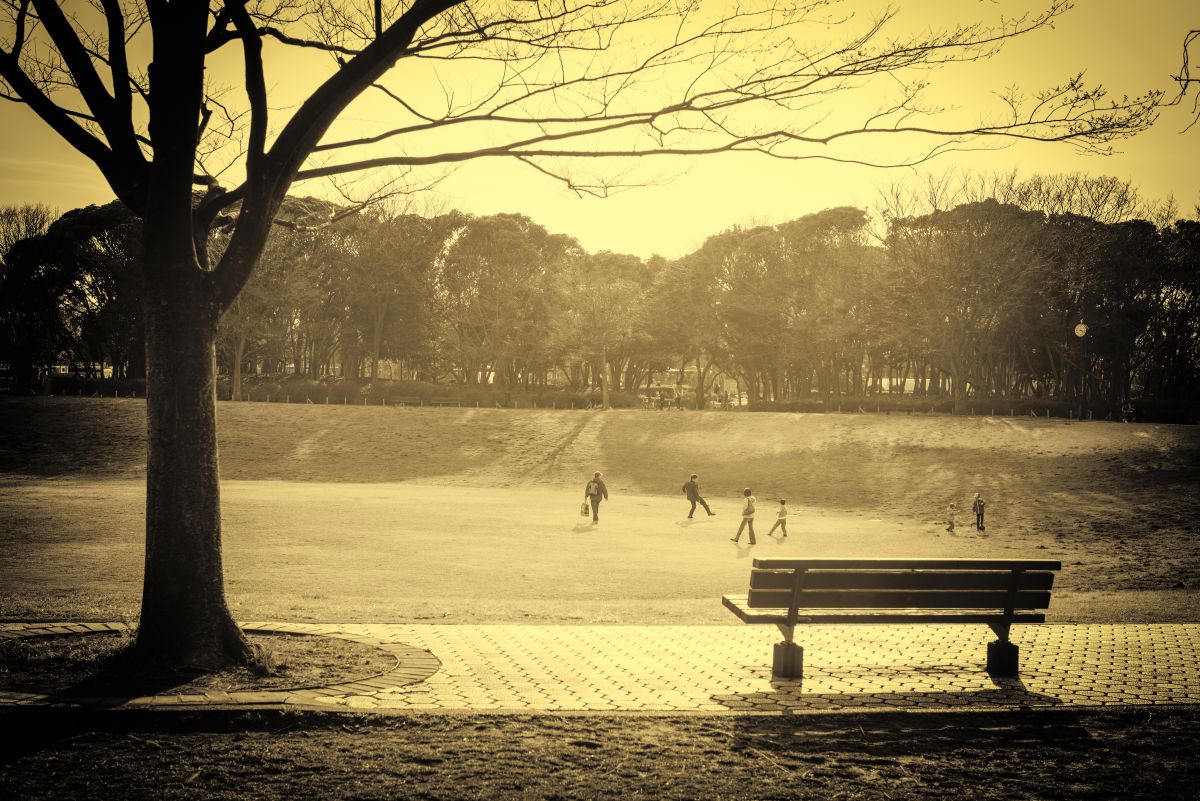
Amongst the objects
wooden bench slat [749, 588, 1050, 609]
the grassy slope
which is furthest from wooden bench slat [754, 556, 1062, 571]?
the grassy slope

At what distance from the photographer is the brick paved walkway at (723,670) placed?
6262 millimetres

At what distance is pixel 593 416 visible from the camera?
1924 inches

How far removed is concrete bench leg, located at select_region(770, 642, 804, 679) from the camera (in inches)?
285

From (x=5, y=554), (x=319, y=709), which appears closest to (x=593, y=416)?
(x=5, y=554)

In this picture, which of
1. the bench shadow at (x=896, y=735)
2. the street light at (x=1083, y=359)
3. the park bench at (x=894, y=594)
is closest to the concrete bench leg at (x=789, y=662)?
the park bench at (x=894, y=594)

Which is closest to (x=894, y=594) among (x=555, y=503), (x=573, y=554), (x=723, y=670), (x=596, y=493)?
(x=723, y=670)

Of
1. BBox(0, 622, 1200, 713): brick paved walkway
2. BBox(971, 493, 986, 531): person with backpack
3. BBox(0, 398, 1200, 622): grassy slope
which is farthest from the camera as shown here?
BBox(971, 493, 986, 531): person with backpack

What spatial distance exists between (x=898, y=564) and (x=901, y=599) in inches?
10.9

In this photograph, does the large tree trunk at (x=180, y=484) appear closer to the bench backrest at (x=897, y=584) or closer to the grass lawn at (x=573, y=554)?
the grass lawn at (x=573, y=554)

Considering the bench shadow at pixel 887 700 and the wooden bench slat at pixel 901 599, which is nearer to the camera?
the bench shadow at pixel 887 700

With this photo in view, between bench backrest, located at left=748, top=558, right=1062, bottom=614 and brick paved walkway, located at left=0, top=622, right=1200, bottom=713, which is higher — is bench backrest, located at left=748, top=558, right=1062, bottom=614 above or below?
above

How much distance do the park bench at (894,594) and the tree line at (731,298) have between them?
41.4 metres

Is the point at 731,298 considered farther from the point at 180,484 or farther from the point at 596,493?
the point at 180,484

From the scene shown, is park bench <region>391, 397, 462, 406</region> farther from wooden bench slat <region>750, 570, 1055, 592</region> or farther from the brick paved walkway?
wooden bench slat <region>750, 570, 1055, 592</region>
